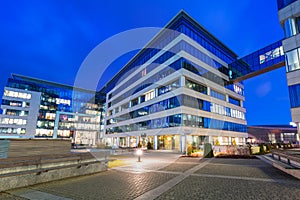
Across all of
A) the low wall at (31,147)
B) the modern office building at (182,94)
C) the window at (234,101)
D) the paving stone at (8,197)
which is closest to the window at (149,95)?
the modern office building at (182,94)

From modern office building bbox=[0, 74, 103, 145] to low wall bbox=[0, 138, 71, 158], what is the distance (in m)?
64.2

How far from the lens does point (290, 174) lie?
29.2 feet

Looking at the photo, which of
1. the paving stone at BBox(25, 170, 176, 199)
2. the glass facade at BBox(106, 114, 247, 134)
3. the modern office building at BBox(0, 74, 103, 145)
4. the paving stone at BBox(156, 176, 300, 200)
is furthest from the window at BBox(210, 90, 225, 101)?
the modern office building at BBox(0, 74, 103, 145)

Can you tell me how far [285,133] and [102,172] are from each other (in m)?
104

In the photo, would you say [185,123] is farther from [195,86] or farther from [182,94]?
[195,86]

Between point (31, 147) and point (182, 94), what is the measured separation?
2855 cm

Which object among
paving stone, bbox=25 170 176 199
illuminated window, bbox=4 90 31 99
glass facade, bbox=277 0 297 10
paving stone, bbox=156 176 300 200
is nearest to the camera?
paving stone, bbox=156 176 300 200

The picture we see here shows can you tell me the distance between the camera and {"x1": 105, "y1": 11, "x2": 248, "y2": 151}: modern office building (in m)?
35.6

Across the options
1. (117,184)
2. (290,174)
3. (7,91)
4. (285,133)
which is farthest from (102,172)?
(285,133)

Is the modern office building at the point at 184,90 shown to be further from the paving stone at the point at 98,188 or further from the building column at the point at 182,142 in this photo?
the paving stone at the point at 98,188

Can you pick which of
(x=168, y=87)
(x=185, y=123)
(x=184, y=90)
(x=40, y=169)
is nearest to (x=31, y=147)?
(x=40, y=169)

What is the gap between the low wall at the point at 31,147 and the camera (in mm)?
7618

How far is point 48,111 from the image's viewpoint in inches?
3354

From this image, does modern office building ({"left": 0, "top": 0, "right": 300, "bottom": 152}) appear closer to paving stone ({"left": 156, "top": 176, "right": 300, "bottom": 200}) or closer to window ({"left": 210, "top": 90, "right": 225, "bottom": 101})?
window ({"left": 210, "top": 90, "right": 225, "bottom": 101})
